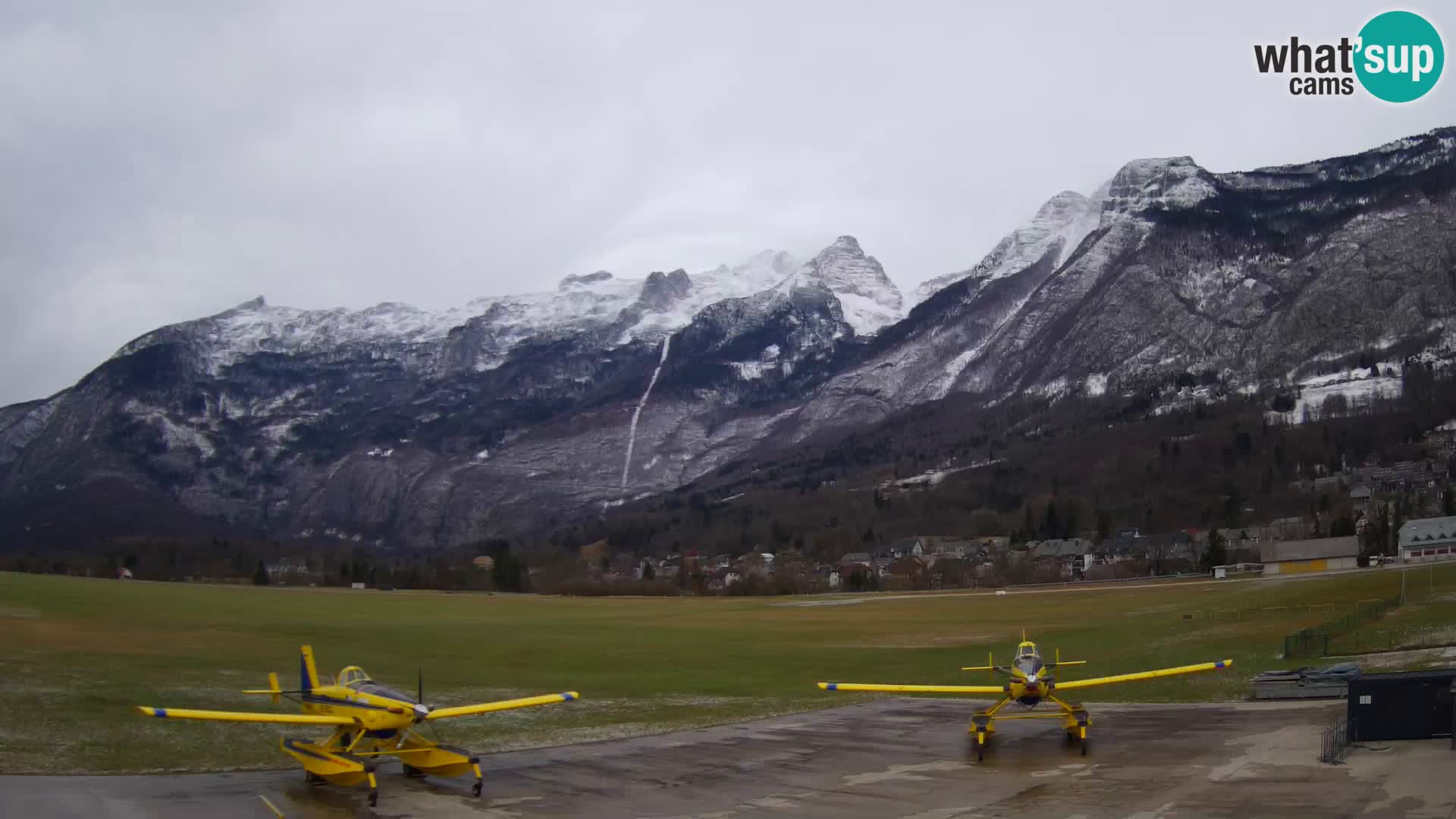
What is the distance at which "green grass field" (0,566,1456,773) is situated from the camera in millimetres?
33281

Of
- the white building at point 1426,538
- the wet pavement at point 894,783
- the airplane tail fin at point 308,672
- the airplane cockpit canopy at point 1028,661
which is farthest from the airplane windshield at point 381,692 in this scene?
the white building at point 1426,538

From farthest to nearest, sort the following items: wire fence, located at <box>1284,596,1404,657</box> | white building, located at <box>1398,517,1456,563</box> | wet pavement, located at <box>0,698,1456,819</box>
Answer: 1. white building, located at <box>1398,517,1456,563</box>
2. wire fence, located at <box>1284,596,1404,657</box>
3. wet pavement, located at <box>0,698,1456,819</box>

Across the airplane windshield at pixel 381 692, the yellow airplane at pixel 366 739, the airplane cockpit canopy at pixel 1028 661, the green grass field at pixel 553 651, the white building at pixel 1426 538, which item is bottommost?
the green grass field at pixel 553 651

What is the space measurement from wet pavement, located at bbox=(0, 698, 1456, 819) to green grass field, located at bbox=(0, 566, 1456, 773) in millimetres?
3293

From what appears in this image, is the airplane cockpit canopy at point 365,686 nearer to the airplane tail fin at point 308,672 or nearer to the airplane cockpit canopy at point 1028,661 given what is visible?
the airplane tail fin at point 308,672

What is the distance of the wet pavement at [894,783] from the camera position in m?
22.0

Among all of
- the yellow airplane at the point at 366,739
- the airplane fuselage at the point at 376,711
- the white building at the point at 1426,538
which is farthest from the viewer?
the white building at the point at 1426,538

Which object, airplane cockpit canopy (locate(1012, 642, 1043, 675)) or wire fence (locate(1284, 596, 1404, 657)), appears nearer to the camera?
airplane cockpit canopy (locate(1012, 642, 1043, 675))

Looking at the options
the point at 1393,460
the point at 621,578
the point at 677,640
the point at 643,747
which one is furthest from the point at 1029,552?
the point at 643,747

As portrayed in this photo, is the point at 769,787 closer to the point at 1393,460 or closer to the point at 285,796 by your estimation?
the point at 285,796

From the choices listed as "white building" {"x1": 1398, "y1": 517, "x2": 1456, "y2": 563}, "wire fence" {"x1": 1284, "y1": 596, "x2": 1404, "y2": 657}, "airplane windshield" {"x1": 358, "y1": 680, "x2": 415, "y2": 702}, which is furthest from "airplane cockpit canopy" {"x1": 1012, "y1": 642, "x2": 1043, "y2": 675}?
"white building" {"x1": 1398, "y1": 517, "x2": 1456, "y2": 563}

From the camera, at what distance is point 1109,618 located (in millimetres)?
74812

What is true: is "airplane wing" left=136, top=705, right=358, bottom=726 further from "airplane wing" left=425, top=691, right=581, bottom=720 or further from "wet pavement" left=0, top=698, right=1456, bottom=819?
"airplane wing" left=425, top=691, right=581, bottom=720

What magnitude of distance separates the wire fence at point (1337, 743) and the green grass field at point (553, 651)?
1052 cm
